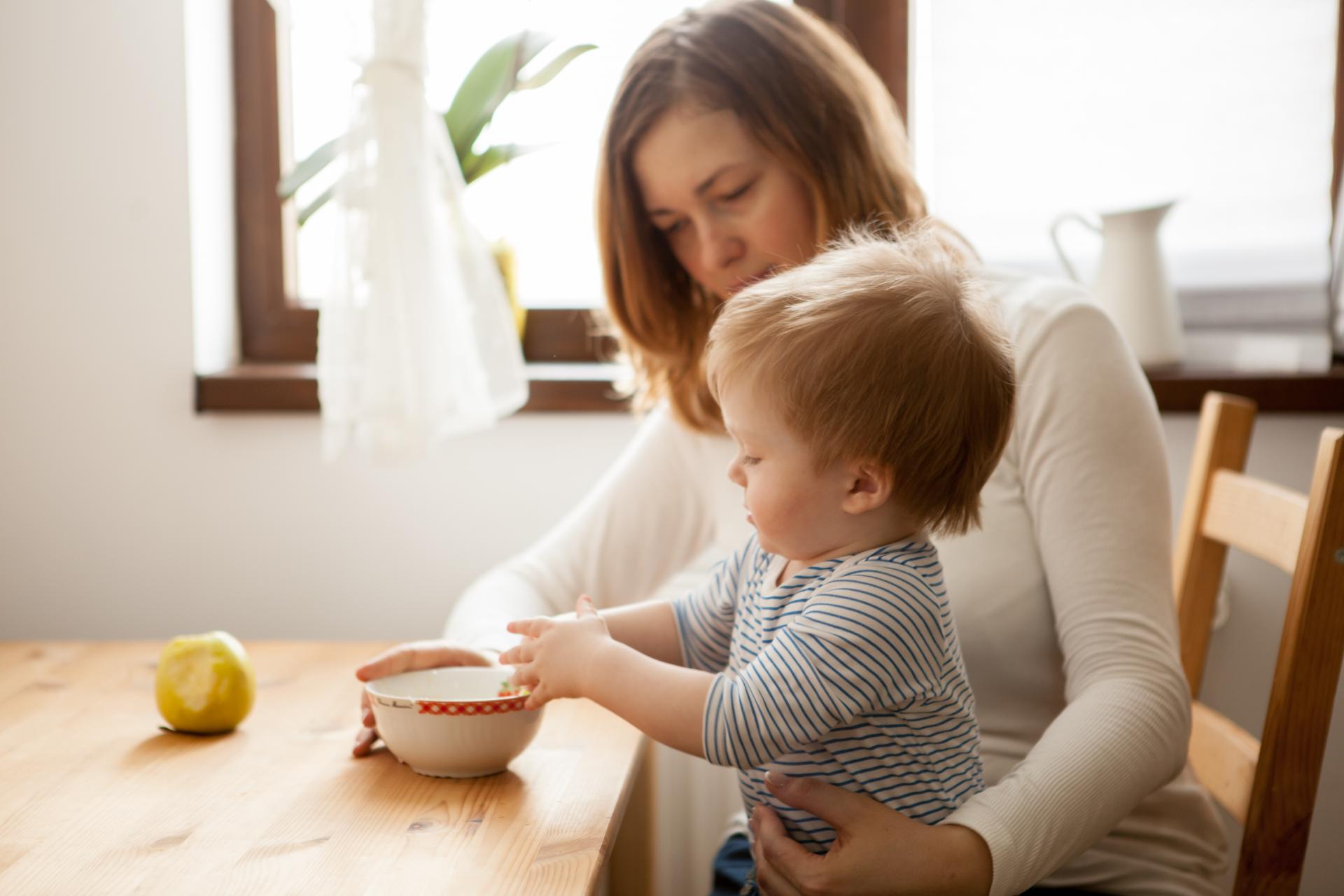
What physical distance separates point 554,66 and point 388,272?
430 mm

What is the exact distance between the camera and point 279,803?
815mm

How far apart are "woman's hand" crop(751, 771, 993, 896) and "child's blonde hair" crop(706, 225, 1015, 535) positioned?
0.20m

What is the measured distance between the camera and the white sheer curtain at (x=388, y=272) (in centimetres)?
156

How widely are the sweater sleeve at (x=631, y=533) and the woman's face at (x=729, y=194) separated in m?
0.23

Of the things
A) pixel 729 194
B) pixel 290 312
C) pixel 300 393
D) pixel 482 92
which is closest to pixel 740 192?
pixel 729 194

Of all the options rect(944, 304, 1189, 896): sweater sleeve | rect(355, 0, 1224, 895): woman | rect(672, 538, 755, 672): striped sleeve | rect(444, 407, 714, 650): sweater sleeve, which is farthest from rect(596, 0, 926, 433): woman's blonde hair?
rect(672, 538, 755, 672): striped sleeve

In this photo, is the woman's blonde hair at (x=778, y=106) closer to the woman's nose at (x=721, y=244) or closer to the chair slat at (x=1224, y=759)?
the woman's nose at (x=721, y=244)

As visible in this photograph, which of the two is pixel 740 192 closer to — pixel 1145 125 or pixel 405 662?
pixel 405 662

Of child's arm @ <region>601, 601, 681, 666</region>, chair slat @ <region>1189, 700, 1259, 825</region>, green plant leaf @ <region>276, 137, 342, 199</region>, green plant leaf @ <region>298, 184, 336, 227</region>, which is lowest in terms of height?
chair slat @ <region>1189, 700, 1259, 825</region>

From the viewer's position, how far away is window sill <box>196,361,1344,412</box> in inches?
64.6

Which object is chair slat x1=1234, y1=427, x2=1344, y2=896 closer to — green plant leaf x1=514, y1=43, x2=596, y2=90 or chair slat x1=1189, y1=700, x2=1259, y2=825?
chair slat x1=1189, y1=700, x2=1259, y2=825

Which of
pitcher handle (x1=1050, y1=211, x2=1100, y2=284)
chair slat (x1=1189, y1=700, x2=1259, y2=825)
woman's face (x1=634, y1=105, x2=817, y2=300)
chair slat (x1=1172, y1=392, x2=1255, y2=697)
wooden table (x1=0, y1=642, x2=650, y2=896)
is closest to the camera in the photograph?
wooden table (x1=0, y1=642, x2=650, y2=896)

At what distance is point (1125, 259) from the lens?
1.66 m

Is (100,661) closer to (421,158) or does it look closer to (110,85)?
(421,158)
